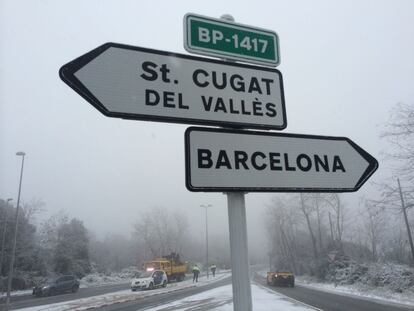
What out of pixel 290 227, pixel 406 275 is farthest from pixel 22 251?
pixel 290 227

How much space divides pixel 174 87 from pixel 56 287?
104 feet

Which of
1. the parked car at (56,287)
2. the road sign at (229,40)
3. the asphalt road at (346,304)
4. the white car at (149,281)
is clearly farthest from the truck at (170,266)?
the road sign at (229,40)

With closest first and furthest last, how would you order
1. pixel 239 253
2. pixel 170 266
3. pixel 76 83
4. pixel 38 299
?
pixel 76 83
pixel 239 253
pixel 38 299
pixel 170 266

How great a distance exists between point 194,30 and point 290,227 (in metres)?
64.9

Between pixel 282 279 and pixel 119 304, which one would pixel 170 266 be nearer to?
pixel 282 279

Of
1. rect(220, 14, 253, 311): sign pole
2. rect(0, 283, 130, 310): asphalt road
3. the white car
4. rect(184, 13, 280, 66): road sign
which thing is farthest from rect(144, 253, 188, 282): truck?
rect(220, 14, 253, 311): sign pole

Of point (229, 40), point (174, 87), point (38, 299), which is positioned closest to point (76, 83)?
point (174, 87)

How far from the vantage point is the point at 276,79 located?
288 cm

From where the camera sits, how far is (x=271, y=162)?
2592mm

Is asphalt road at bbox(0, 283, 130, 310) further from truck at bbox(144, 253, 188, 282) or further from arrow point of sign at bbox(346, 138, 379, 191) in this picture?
arrow point of sign at bbox(346, 138, 379, 191)

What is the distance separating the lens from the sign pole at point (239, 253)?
237 cm

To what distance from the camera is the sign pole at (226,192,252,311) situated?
2365mm

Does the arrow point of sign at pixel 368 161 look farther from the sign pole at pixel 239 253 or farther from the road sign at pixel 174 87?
the sign pole at pixel 239 253

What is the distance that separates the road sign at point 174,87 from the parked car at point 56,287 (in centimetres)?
3059
